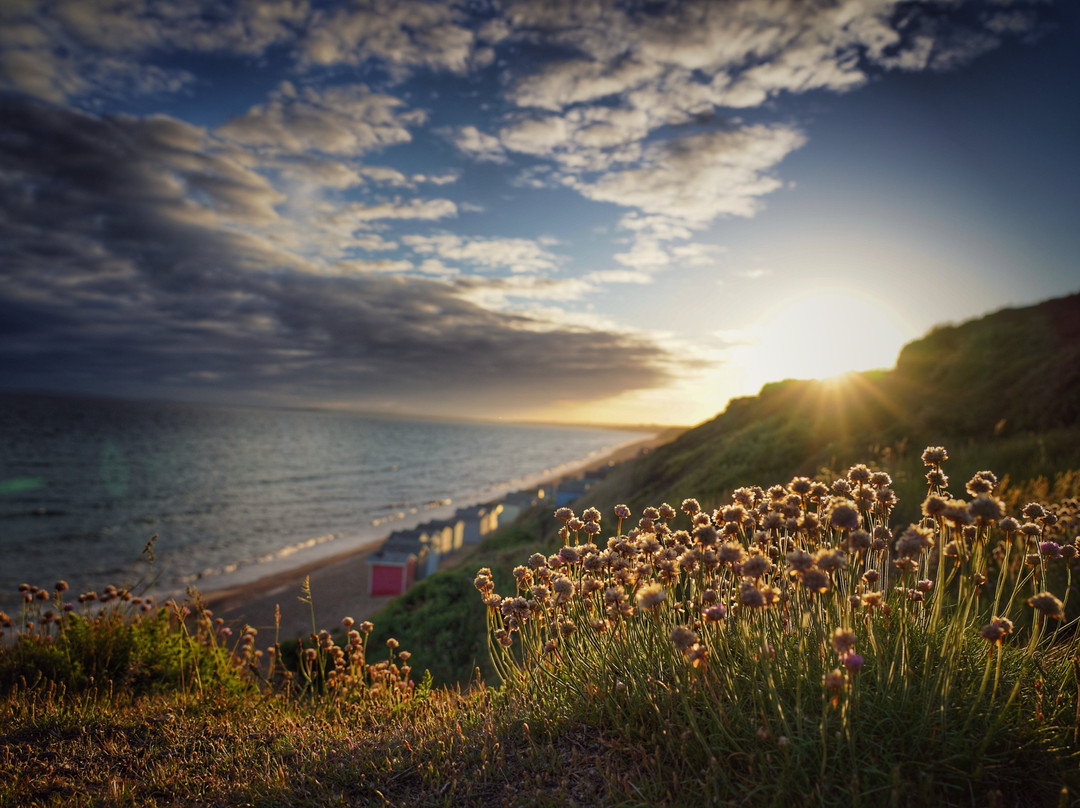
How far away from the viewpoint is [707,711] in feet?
9.27

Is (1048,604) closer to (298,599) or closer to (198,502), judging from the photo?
(298,599)

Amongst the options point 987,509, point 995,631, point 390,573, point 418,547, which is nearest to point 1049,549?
point 995,631

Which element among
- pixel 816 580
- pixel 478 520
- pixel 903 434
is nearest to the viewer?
pixel 816 580

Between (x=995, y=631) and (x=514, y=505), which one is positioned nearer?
(x=995, y=631)

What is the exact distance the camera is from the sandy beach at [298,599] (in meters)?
25.3

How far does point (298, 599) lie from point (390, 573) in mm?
4929

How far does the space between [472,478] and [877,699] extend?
3632 inches

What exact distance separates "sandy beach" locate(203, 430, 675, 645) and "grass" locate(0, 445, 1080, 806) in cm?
2148

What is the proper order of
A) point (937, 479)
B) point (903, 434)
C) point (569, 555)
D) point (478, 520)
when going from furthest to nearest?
point (478, 520) < point (903, 434) < point (569, 555) < point (937, 479)

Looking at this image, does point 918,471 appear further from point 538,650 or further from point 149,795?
point 149,795

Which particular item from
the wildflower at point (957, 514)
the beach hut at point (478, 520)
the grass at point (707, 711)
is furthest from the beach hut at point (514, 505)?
the wildflower at point (957, 514)

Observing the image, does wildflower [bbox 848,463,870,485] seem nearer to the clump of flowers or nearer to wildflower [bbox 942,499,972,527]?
the clump of flowers

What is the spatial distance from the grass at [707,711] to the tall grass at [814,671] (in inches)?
0.6

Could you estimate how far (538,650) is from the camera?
384 centimetres
